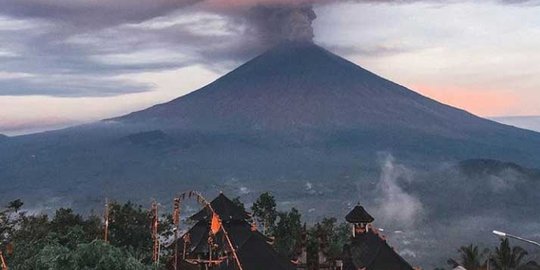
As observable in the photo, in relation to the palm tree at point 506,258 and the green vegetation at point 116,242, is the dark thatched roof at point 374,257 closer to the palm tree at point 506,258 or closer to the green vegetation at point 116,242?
the green vegetation at point 116,242

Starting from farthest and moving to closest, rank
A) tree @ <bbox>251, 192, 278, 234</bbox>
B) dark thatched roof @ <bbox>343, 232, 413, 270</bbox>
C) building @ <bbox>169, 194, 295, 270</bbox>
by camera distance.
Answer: tree @ <bbox>251, 192, 278, 234</bbox> → dark thatched roof @ <bbox>343, 232, 413, 270</bbox> → building @ <bbox>169, 194, 295, 270</bbox>

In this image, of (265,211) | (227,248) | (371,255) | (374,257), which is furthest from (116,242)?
(227,248)

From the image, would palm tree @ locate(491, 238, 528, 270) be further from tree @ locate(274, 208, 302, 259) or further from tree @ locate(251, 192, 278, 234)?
tree @ locate(251, 192, 278, 234)

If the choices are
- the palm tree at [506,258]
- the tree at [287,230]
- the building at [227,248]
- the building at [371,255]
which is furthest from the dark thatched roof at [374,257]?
the tree at [287,230]

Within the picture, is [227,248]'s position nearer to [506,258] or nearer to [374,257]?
[374,257]

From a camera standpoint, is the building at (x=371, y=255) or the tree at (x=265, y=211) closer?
the building at (x=371, y=255)

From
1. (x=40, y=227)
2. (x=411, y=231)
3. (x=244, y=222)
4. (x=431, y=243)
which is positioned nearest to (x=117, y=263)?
(x=244, y=222)

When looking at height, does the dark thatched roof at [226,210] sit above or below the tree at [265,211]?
above

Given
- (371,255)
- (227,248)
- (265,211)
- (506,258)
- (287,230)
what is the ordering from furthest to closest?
1. (265,211)
2. (287,230)
3. (506,258)
4. (371,255)
5. (227,248)

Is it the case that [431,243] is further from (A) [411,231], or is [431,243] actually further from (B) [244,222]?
(B) [244,222]

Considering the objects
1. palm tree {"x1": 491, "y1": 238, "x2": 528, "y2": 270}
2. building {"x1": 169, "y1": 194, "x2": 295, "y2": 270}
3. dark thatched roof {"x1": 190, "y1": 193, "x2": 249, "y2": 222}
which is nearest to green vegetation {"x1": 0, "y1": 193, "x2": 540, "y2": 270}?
palm tree {"x1": 491, "y1": 238, "x2": 528, "y2": 270}

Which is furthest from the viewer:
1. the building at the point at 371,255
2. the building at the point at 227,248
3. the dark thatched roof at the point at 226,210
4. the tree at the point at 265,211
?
the tree at the point at 265,211

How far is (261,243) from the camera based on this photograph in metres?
50.7

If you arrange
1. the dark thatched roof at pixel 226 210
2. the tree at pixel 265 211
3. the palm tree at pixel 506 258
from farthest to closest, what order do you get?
the tree at pixel 265 211
the palm tree at pixel 506 258
the dark thatched roof at pixel 226 210
